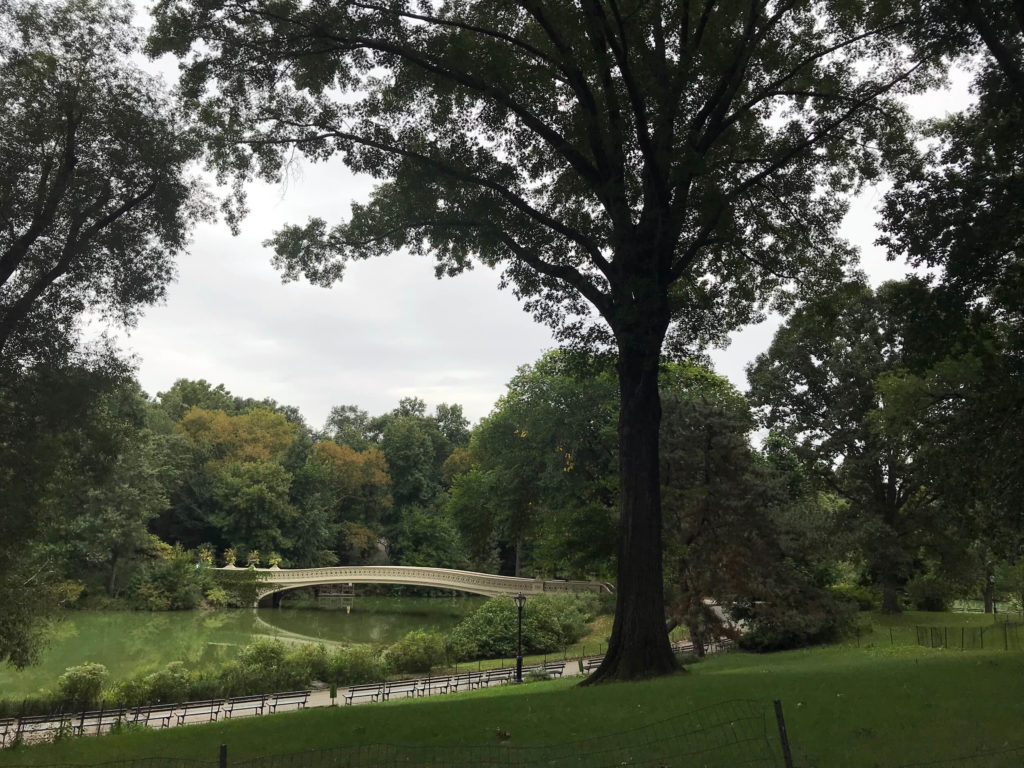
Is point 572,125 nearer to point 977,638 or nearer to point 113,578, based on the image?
point 977,638

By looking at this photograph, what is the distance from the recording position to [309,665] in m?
23.3

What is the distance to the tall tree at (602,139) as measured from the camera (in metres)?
12.8

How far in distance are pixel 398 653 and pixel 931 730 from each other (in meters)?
22.1

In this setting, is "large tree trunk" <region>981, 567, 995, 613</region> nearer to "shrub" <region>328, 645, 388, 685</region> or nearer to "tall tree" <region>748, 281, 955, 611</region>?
"tall tree" <region>748, 281, 955, 611</region>

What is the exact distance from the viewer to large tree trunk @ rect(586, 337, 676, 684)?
1250 centimetres

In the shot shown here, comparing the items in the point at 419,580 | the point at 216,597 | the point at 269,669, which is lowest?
the point at 216,597

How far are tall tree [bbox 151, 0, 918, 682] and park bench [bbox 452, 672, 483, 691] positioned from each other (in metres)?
10.1

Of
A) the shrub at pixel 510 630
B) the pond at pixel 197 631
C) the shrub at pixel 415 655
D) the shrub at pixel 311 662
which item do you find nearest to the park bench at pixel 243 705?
the shrub at pixel 311 662

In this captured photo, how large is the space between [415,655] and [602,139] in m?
21.0

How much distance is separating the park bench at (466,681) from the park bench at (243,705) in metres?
5.69

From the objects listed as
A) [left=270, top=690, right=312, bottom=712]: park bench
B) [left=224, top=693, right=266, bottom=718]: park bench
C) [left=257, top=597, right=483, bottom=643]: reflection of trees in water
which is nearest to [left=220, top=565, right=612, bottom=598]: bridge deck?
[left=257, top=597, right=483, bottom=643]: reflection of trees in water

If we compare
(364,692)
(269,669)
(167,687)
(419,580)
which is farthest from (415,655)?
(419,580)

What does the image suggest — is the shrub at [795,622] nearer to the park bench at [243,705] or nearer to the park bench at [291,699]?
the park bench at [291,699]

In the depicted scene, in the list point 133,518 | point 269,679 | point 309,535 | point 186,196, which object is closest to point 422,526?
point 309,535
